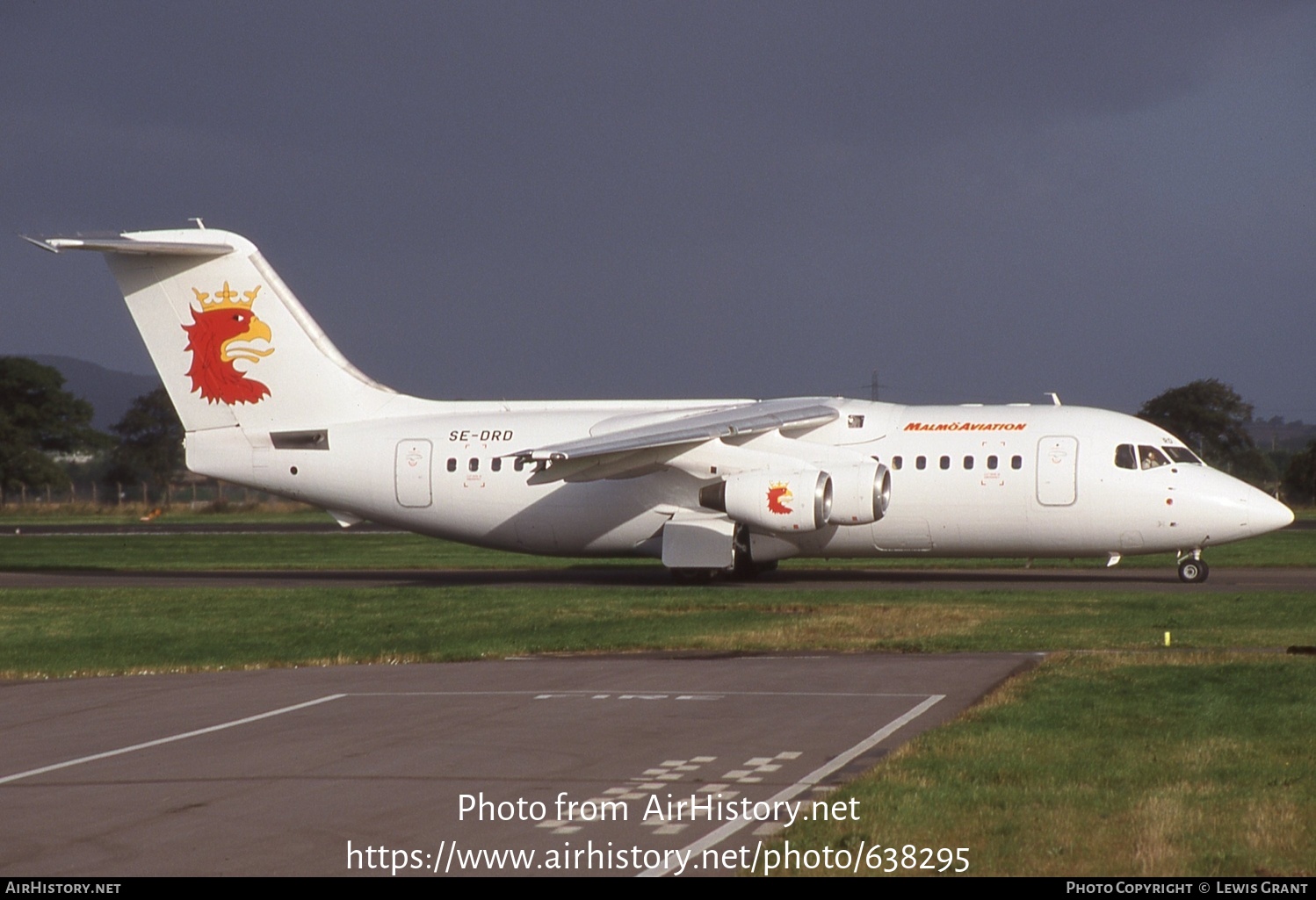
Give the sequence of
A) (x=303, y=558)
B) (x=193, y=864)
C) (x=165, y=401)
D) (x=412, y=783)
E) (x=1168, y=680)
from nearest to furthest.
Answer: (x=193, y=864), (x=412, y=783), (x=1168, y=680), (x=303, y=558), (x=165, y=401)

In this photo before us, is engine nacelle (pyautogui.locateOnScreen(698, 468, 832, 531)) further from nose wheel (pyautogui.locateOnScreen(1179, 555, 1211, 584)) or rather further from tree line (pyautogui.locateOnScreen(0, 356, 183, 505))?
tree line (pyautogui.locateOnScreen(0, 356, 183, 505))

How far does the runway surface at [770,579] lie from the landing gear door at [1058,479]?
155 centimetres

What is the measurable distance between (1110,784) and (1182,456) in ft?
64.4

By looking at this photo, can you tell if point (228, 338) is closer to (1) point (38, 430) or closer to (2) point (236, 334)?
(2) point (236, 334)

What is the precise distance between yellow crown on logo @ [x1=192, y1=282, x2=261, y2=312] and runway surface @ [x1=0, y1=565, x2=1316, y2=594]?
556 cm

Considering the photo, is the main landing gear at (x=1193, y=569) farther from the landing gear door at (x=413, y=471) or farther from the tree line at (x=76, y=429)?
the tree line at (x=76, y=429)

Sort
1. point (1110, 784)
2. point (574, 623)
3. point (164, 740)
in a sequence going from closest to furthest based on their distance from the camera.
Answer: point (1110, 784) → point (164, 740) → point (574, 623)

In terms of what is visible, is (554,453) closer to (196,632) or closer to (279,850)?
(196,632)

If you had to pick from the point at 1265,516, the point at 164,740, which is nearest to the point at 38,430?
the point at 1265,516

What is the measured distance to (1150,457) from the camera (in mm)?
27922

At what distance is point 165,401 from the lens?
412 feet

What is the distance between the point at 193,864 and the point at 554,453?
714 inches

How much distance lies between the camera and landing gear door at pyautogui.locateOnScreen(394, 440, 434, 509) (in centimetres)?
3056
